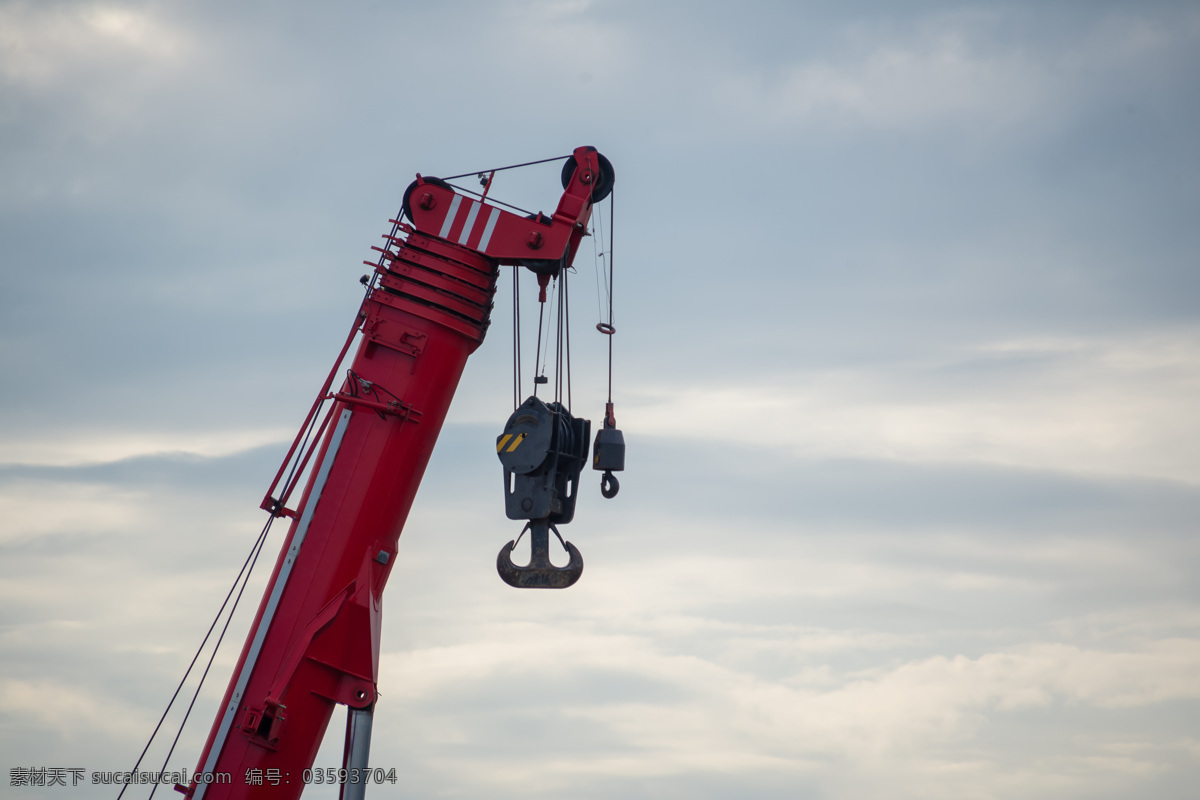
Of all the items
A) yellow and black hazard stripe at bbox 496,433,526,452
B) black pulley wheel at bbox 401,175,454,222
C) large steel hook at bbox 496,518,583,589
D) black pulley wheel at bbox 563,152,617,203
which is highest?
black pulley wheel at bbox 563,152,617,203

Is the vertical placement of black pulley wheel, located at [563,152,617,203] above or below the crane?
above

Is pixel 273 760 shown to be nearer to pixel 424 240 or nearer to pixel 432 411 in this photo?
pixel 432 411

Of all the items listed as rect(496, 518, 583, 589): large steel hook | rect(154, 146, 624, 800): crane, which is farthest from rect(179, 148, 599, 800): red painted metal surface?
rect(496, 518, 583, 589): large steel hook

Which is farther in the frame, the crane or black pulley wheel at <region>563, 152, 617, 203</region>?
black pulley wheel at <region>563, 152, 617, 203</region>

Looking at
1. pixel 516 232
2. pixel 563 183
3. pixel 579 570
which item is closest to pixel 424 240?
pixel 516 232

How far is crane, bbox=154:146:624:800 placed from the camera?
25.4 feet

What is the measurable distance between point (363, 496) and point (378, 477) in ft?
0.53

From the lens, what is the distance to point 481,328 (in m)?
8.27

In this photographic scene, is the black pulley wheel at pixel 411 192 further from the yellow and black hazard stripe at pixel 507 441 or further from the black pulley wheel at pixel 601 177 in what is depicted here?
the yellow and black hazard stripe at pixel 507 441

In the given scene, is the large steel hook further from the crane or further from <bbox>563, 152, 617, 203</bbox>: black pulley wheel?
<bbox>563, 152, 617, 203</bbox>: black pulley wheel

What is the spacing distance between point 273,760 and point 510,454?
2571 mm

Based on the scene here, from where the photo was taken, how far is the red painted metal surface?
773 centimetres

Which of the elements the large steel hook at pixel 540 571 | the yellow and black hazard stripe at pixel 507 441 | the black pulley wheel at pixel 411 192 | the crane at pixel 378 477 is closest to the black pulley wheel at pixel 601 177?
the crane at pixel 378 477

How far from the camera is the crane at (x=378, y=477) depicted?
7.74 meters
